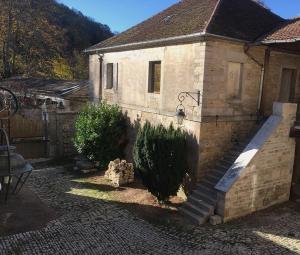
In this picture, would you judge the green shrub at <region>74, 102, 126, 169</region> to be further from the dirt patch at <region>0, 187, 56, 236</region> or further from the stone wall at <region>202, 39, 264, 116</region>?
the stone wall at <region>202, 39, 264, 116</region>

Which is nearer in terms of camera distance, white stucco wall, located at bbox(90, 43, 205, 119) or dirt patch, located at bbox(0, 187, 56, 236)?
dirt patch, located at bbox(0, 187, 56, 236)

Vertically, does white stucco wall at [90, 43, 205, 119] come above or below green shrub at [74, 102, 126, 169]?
above

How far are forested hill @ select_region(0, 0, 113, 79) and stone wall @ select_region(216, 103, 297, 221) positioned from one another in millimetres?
28647

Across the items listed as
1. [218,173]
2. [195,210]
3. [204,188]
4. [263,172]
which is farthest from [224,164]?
[195,210]

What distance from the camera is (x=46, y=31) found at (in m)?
35.3

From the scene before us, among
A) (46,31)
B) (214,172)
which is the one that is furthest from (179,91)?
(46,31)

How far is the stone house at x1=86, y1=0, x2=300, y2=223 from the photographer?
11391mm

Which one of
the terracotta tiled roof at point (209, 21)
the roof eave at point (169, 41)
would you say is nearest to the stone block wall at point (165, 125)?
the roof eave at point (169, 41)

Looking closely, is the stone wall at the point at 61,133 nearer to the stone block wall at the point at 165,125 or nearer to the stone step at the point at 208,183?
the stone block wall at the point at 165,125

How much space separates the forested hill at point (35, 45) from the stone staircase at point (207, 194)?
2775 cm

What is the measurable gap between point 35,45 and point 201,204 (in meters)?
30.3

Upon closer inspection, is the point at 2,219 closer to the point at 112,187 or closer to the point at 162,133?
the point at 112,187

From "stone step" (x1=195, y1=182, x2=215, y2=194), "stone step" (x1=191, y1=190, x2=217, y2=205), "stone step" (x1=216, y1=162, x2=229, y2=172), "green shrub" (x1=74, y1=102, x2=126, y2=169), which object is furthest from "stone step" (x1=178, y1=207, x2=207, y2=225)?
"green shrub" (x1=74, y1=102, x2=126, y2=169)

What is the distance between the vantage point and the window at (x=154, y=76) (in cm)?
1415
